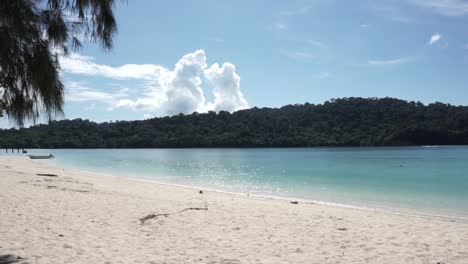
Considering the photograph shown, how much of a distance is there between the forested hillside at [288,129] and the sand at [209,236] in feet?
314

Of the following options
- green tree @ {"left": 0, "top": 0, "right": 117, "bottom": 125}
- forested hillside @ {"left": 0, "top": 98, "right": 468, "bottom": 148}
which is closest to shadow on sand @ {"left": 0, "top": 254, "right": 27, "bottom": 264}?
green tree @ {"left": 0, "top": 0, "right": 117, "bottom": 125}

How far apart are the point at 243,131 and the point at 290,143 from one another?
A: 1458cm

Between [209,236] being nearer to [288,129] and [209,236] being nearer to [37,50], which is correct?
[37,50]

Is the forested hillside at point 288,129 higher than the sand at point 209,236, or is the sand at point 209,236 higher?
the forested hillside at point 288,129

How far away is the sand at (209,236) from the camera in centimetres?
616

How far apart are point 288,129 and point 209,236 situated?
115308mm

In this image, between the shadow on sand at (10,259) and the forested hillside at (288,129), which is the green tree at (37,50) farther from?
the forested hillside at (288,129)

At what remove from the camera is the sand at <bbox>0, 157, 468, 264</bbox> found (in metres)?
6.16

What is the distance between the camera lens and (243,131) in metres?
125

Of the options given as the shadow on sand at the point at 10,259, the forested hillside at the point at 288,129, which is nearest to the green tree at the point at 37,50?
the shadow on sand at the point at 10,259

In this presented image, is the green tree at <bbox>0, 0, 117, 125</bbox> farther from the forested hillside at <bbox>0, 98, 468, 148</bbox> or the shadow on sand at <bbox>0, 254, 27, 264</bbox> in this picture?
the forested hillside at <bbox>0, 98, 468, 148</bbox>

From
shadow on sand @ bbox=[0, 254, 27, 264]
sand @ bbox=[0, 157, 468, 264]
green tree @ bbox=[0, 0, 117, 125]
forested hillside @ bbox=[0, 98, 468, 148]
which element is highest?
forested hillside @ bbox=[0, 98, 468, 148]

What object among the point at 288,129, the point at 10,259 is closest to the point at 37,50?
the point at 10,259

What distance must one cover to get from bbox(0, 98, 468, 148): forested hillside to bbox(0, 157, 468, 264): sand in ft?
314
